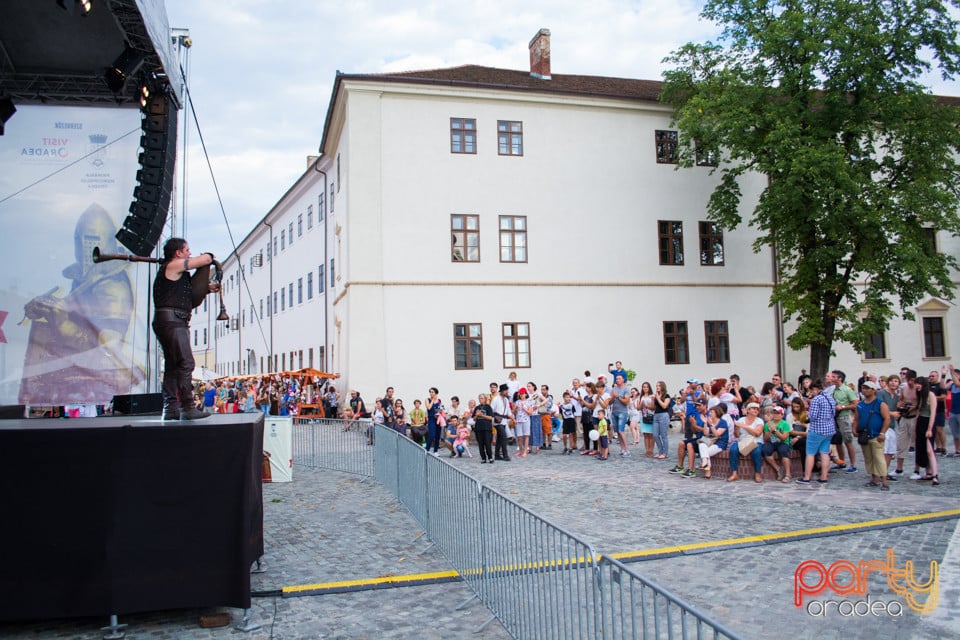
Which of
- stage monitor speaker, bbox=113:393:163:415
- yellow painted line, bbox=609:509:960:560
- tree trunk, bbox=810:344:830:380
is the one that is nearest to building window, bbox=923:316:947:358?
tree trunk, bbox=810:344:830:380

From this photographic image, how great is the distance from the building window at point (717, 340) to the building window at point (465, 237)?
1014cm

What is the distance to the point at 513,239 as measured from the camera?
27844 mm

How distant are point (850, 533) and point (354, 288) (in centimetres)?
1965

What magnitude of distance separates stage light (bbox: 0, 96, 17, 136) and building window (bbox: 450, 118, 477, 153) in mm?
18390

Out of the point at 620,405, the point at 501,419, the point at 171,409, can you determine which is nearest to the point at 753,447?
the point at 620,405

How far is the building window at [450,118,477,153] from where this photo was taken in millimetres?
27500

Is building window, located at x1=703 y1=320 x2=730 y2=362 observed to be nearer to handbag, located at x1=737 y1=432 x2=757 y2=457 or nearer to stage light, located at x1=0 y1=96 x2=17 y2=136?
handbag, located at x1=737 y1=432 x2=757 y2=457

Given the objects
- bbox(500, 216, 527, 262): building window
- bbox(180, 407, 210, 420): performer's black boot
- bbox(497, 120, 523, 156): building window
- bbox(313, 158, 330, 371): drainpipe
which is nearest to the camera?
bbox(180, 407, 210, 420): performer's black boot

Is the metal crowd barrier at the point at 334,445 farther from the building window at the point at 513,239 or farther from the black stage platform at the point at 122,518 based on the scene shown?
the building window at the point at 513,239

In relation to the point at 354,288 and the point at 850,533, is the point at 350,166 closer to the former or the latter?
the point at 354,288

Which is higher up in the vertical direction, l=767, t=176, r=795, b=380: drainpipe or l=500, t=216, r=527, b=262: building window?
l=500, t=216, r=527, b=262: building window

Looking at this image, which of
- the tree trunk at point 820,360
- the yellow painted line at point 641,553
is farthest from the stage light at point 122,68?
the tree trunk at point 820,360

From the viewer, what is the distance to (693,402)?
14.5 metres

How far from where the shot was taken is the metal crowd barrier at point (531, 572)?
13.8ft
